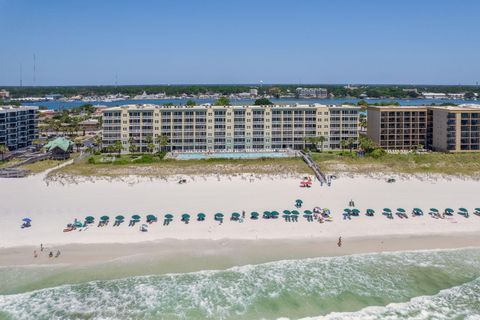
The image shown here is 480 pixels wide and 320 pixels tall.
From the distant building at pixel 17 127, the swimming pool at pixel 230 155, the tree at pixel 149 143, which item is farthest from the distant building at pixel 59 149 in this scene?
the swimming pool at pixel 230 155

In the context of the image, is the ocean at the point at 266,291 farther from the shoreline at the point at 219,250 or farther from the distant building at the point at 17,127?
the distant building at the point at 17,127

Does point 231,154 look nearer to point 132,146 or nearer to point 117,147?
point 132,146

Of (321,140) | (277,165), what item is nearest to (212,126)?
(321,140)

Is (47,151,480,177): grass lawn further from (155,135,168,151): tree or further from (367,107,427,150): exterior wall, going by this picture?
(367,107,427,150): exterior wall

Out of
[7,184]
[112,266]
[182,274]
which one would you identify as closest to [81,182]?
[7,184]

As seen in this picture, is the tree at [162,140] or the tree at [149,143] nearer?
the tree at [149,143]

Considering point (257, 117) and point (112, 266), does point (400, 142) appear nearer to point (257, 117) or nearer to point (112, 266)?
point (257, 117)
